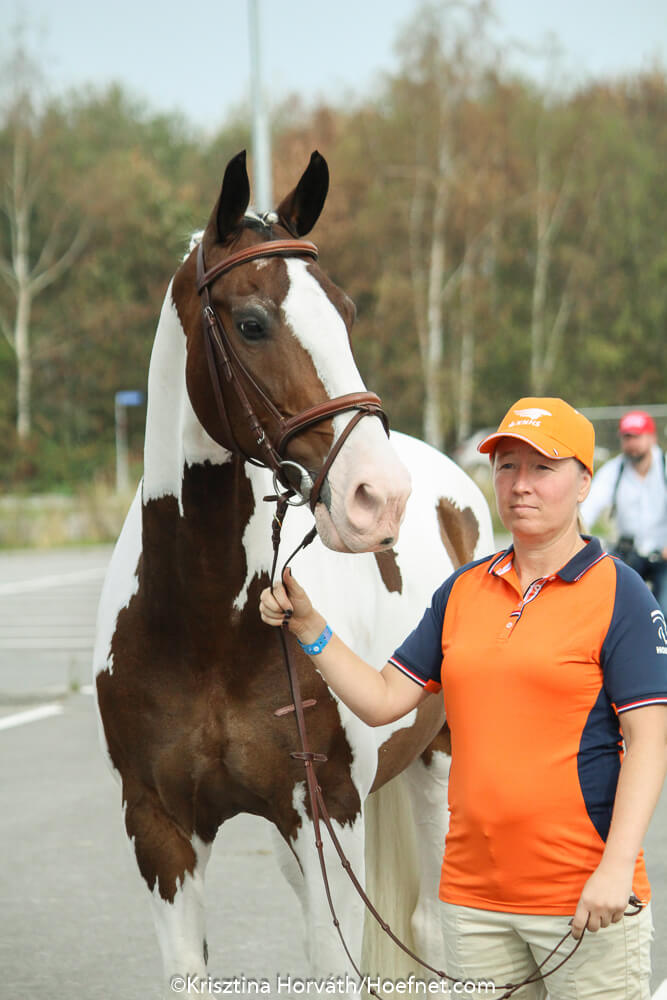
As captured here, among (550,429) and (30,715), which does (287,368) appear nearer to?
(550,429)

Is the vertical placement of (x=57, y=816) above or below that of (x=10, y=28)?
below

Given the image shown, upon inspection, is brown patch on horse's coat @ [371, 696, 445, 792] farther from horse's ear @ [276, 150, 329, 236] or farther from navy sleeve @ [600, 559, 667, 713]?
horse's ear @ [276, 150, 329, 236]

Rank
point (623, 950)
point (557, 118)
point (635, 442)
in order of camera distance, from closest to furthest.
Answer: point (623, 950) < point (635, 442) < point (557, 118)

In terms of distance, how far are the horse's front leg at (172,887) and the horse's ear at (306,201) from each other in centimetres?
148

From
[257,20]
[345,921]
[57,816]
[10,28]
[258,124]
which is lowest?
[57,816]

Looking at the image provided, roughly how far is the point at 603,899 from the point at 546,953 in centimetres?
24

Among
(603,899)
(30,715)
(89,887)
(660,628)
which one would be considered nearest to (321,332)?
(660,628)

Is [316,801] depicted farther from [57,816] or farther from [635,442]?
[635,442]

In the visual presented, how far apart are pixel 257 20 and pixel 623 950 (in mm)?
16083

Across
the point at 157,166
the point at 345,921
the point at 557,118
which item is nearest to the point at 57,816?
the point at 345,921

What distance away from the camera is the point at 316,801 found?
123 inches

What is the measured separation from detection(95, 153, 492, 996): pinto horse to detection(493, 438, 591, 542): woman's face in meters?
0.45

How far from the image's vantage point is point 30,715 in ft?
31.0

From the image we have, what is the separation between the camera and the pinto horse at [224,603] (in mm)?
2947
